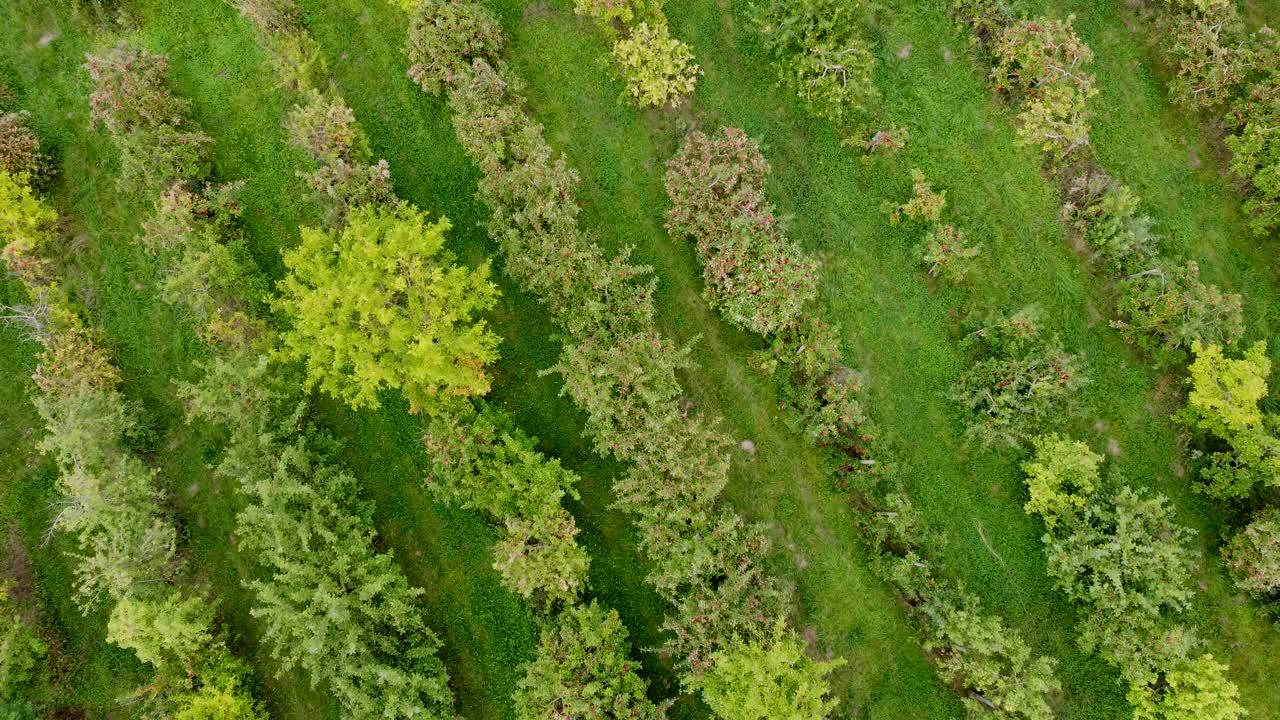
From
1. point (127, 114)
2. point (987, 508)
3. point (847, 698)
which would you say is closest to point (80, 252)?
point (127, 114)

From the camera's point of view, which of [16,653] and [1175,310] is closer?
[16,653]

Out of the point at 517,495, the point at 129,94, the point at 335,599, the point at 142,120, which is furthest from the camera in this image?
the point at 142,120

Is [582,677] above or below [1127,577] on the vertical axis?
above

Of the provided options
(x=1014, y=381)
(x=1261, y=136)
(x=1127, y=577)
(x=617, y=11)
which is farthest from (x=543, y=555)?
(x=1261, y=136)

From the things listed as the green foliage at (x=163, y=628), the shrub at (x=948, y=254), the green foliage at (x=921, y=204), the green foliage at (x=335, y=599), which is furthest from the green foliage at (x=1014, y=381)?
the green foliage at (x=163, y=628)

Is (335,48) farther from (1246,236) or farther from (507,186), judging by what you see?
(1246,236)

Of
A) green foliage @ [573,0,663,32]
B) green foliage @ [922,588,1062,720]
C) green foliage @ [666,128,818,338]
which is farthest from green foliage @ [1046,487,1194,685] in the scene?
green foliage @ [573,0,663,32]

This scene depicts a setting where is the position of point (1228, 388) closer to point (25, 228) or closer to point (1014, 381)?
point (1014, 381)
